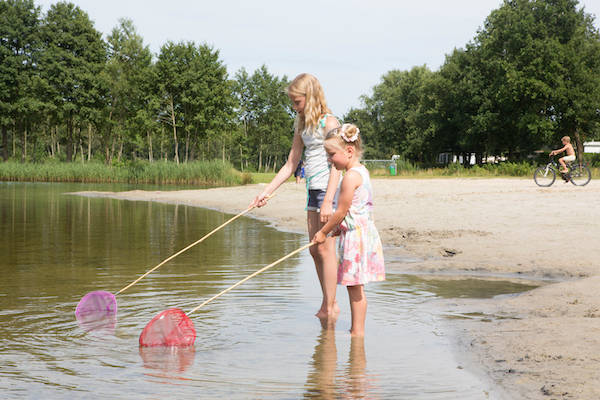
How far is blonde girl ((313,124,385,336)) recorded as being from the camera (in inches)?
192

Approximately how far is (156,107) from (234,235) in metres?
49.2

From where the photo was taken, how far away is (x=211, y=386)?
377cm

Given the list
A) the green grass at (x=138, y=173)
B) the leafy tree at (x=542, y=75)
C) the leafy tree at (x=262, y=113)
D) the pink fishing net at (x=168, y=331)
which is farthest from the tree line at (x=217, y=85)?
the pink fishing net at (x=168, y=331)

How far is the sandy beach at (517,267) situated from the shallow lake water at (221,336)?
29 cm

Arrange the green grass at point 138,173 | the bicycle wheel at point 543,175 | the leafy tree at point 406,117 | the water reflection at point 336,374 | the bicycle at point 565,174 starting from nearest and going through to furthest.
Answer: the water reflection at point 336,374 → the bicycle at point 565,174 → the bicycle wheel at point 543,175 → the green grass at point 138,173 → the leafy tree at point 406,117

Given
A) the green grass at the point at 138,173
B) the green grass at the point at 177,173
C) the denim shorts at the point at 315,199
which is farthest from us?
the green grass at the point at 138,173

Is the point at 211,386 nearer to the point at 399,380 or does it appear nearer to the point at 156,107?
the point at 399,380

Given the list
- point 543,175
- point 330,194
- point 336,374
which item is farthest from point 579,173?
point 336,374

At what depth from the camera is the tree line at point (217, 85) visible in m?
47.8

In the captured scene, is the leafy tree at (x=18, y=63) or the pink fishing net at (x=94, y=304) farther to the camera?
the leafy tree at (x=18, y=63)

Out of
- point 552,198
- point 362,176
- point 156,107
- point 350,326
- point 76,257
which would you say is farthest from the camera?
point 156,107

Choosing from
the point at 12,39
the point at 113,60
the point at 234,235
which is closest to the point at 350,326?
the point at 234,235

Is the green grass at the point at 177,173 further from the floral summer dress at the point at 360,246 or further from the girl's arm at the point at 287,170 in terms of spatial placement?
the floral summer dress at the point at 360,246

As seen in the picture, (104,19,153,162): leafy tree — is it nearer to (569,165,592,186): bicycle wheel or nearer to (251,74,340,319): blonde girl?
(569,165,592,186): bicycle wheel
